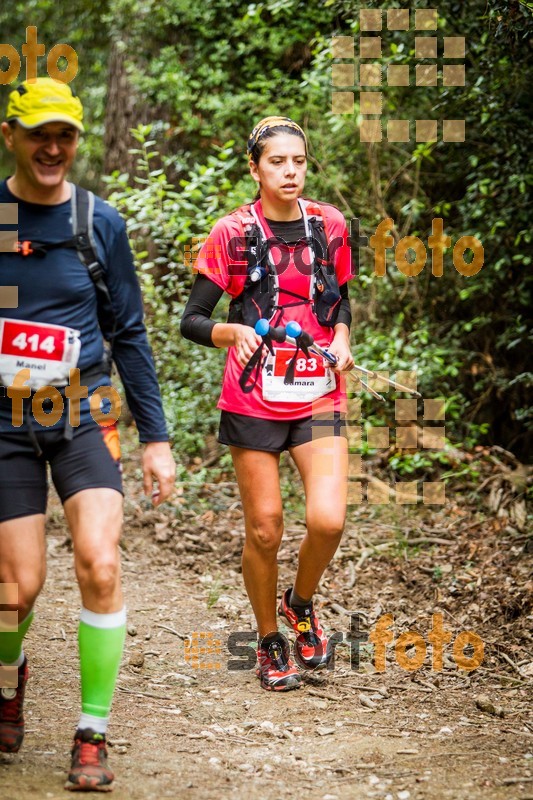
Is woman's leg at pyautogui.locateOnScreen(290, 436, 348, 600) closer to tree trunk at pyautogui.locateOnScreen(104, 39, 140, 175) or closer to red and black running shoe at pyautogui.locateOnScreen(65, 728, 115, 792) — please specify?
red and black running shoe at pyautogui.locateOnScreen(65, 728, 115, 792)

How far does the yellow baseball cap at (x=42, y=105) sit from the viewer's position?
3035 millimetres

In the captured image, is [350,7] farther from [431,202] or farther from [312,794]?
[312,794]

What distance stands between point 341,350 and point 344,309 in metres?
0.29

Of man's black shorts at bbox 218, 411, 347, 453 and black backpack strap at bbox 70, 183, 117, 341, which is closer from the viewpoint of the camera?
black backpack strap at bbox 70, 183, 117, 341

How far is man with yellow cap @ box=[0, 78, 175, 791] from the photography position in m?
3.08

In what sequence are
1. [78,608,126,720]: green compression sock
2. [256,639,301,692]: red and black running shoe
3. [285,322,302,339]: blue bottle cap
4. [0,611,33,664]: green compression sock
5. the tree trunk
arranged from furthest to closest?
the tree trunk
[256,639,301,692]: red and black running shoe
[285,322,302,339]: blue bottle cap
[0,611,33,664]: green compression sock
[78,608,126,720]: green compression sock

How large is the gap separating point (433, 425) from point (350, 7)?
125 inches

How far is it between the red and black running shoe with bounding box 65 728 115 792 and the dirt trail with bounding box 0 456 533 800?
50mm

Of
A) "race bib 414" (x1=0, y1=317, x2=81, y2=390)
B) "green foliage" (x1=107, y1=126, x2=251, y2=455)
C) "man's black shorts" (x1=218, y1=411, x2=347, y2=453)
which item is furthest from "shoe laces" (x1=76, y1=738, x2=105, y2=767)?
"green foliage" (x1=107, y1=126, x2=251, y2=455)

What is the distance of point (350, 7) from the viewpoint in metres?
7.09

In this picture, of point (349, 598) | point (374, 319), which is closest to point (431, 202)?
point (374, 319)

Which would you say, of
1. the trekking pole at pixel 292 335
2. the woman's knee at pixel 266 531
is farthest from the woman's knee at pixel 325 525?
the trekking pole at pixel 292 335

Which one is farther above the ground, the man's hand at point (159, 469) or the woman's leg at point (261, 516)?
the man's hand at point (159, 469)

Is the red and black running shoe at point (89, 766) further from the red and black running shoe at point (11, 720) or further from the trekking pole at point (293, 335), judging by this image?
the trekking pole at point (293, 335)
